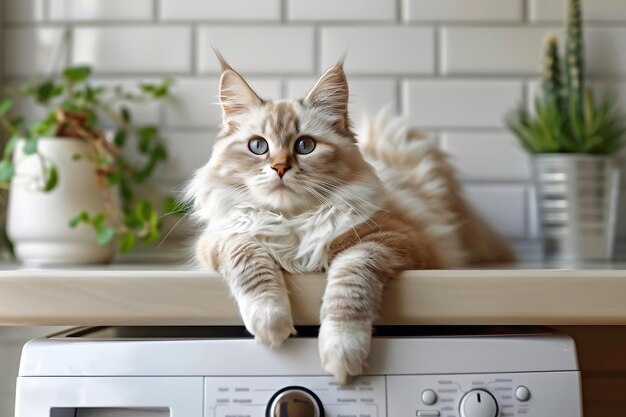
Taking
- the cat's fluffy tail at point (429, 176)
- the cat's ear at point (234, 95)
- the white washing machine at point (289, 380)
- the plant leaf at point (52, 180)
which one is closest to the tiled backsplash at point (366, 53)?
the cat's fluffy tail at point (429, 176)

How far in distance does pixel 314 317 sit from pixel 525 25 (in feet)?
3.62

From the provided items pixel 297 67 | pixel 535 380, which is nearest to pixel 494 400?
pixel 535 380

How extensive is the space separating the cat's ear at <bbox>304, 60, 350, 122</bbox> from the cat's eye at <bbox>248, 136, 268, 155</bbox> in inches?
4.1

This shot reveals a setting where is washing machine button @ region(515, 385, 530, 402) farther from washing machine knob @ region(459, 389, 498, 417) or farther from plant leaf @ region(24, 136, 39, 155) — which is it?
plant leaf @ region(24, 136, 39, 155)

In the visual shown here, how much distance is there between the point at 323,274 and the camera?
0.90 metres

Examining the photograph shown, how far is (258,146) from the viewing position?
3.26ft

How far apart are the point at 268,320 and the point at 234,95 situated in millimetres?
400

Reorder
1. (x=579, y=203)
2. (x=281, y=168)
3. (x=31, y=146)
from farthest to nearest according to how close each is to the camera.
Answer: (x=579, y=203)
(x=31, y=146)
(x=281, y=168)

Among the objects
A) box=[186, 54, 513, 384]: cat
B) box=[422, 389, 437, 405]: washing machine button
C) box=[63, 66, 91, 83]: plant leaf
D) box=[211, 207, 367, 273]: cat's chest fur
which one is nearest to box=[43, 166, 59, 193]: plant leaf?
box=[63, 66, 91, 83]: plant leaf

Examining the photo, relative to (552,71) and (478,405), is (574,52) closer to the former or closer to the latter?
(552,71)

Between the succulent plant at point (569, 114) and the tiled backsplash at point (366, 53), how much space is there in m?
0.12

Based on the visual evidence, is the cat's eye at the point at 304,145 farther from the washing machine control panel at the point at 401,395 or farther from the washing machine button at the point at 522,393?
the washing machine button at the point at 522,393

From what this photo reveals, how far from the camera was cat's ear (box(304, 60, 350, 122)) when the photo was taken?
0.99 m

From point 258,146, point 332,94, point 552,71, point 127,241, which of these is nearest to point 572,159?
point 552,71
